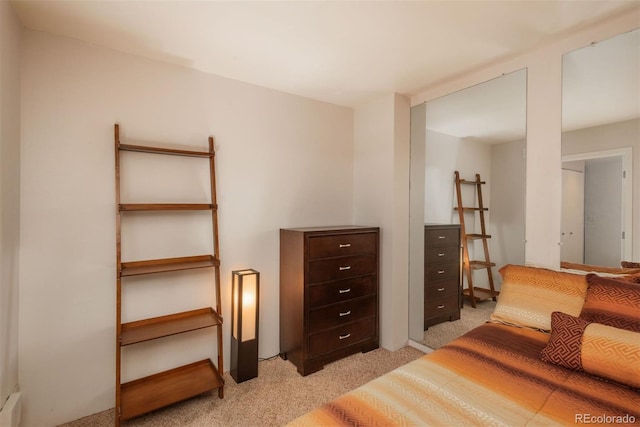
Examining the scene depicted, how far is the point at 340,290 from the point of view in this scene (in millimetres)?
2568

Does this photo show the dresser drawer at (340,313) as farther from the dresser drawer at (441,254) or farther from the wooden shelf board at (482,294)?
the wooden shelf board at (482,294)

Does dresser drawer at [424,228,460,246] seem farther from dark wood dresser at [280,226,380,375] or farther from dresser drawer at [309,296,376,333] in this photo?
dresser drawer at [309,296,376,333]

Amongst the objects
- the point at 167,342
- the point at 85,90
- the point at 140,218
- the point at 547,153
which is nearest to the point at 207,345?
the point at 167,342

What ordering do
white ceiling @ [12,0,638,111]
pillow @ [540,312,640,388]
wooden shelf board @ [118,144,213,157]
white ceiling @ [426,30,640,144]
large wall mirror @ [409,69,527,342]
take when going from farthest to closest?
large wall mirror @ [409,69,527,342]
wooden shelf board @ [118,144,213,157]
white ceiling @ [426,30,640,144]
white ceiling @ [12,0,638,111]
pillow @ [540,312,640,388]

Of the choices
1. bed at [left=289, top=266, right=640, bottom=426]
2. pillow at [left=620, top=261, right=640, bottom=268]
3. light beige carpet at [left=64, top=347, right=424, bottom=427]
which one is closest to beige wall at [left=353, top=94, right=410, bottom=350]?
light beige carpet at [left=64, top=347, right=424, bottom=427]

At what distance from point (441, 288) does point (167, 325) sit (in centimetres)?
232

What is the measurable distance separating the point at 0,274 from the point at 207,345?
1.34 m

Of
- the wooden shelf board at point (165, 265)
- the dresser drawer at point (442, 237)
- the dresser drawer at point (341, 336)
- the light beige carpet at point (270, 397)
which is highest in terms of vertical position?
the dresser drawer at point (442, 237)

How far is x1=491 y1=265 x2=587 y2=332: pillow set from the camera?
1.65 m

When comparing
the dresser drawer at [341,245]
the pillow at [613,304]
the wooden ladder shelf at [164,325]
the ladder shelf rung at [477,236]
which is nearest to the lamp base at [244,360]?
the wooden ladder shelf at [164,325]

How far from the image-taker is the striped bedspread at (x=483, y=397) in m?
1.02

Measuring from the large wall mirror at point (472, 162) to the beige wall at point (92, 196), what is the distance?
1.50m

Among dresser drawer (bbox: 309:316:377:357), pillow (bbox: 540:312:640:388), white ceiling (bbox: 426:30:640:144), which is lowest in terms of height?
dresser drawer (bbox: 309:316:377:357)

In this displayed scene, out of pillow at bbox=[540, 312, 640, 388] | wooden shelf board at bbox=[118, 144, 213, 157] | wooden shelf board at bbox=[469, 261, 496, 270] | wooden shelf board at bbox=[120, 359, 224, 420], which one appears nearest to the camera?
pillow at bbox=[540, 312, 640, 388]
